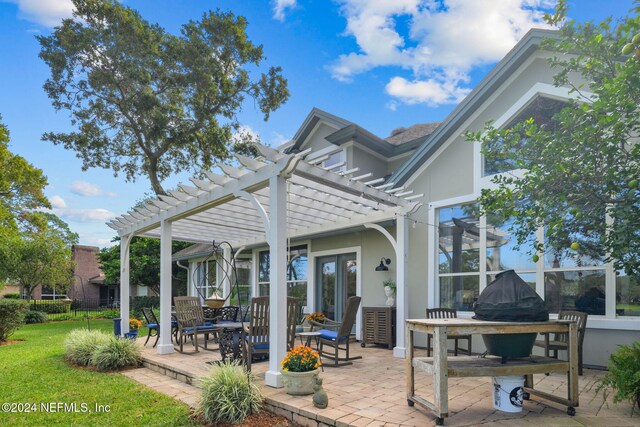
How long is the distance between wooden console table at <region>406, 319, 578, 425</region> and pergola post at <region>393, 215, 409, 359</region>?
312cm

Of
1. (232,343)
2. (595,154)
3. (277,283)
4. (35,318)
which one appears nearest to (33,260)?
(35,318)

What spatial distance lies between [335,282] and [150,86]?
10378mm

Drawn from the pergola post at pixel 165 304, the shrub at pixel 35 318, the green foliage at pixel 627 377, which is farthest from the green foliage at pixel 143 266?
the green foliage at pixel 627 377

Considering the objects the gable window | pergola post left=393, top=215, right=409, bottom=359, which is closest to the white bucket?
pergola post left=393, top=215, right=409, bottom=359

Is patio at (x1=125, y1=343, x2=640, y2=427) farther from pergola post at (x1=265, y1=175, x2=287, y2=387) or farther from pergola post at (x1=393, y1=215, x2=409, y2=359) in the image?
pergola post at (x1=393, y1=215, x2=409, y2=359)

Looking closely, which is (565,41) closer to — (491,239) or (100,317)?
(491,239)

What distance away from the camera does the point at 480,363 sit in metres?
3.95

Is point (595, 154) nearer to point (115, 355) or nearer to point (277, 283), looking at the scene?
point (277, 283)

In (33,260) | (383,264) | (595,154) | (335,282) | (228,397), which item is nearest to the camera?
(595,154)

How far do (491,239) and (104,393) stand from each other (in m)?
6.29

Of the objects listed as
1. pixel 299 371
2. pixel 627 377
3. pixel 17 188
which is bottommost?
pixel 299 371

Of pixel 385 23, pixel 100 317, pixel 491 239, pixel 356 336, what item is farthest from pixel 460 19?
pixel 100 317

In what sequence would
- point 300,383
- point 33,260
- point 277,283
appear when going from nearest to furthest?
point 300,383 < point 277,283 < point 33,260

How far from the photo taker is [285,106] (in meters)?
18.1
